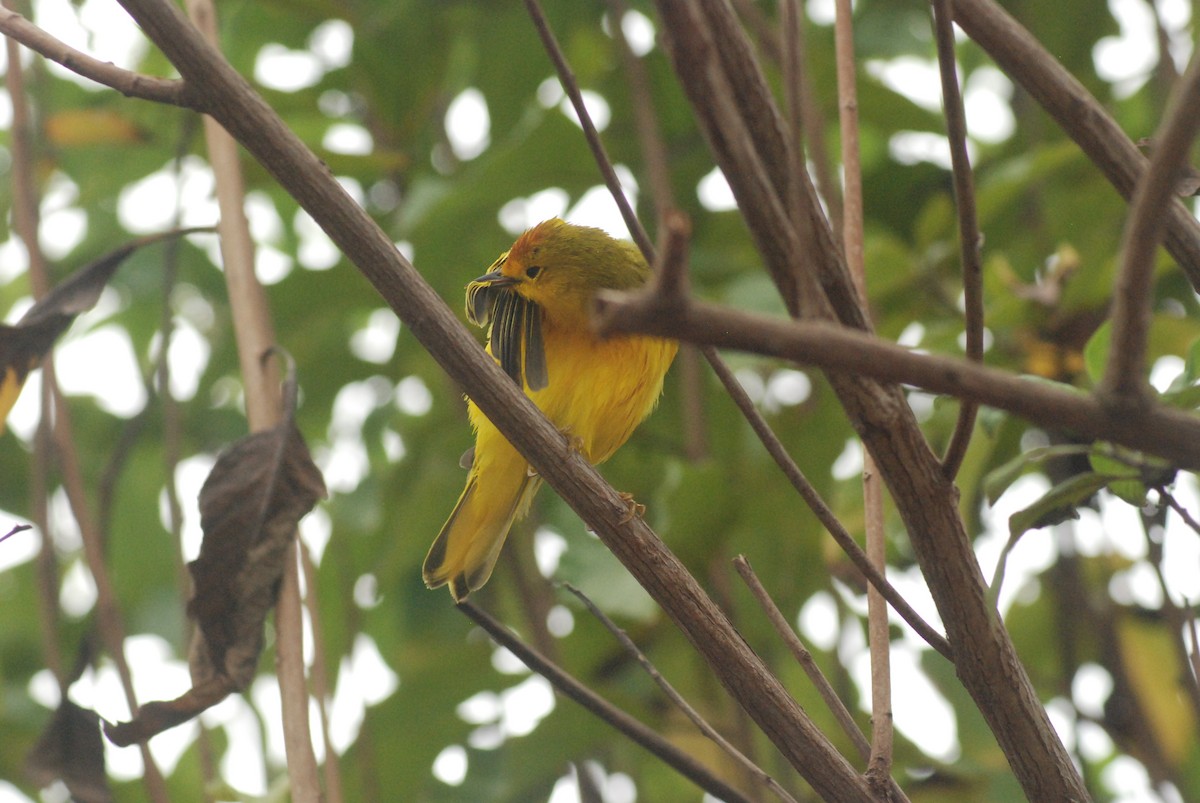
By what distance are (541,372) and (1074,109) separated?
135 centimetres

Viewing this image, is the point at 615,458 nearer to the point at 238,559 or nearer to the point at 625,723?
the point at 238,559

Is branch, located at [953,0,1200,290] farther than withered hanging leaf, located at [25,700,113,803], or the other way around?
withered hanging leaf, located at [25,700,113,803]

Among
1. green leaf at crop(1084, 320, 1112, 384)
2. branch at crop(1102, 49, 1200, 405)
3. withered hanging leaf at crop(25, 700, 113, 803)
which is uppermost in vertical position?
green leaf at crop(1084, 320, 1112, 384)

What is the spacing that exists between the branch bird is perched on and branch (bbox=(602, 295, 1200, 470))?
166 centimetres

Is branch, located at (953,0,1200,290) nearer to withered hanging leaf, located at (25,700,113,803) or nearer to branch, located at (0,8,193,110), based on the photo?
branch, located at (0,8,193,110)

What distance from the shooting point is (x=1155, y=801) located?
2148 millimetres

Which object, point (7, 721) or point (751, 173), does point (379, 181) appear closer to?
point (7, 721)

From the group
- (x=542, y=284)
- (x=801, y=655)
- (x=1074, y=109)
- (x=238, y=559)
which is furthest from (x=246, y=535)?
(x=542, y=284)

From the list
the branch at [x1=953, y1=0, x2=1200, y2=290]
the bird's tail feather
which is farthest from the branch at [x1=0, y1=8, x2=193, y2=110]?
the bird's tail feather

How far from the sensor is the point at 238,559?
1.64m

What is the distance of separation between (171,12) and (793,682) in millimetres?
1909

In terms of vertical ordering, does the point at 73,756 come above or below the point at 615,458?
below

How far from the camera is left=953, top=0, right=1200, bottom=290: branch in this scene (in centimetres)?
117

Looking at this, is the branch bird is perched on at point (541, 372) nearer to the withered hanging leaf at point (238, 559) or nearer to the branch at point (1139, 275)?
the withered hanging leaf at point (238, 559)
